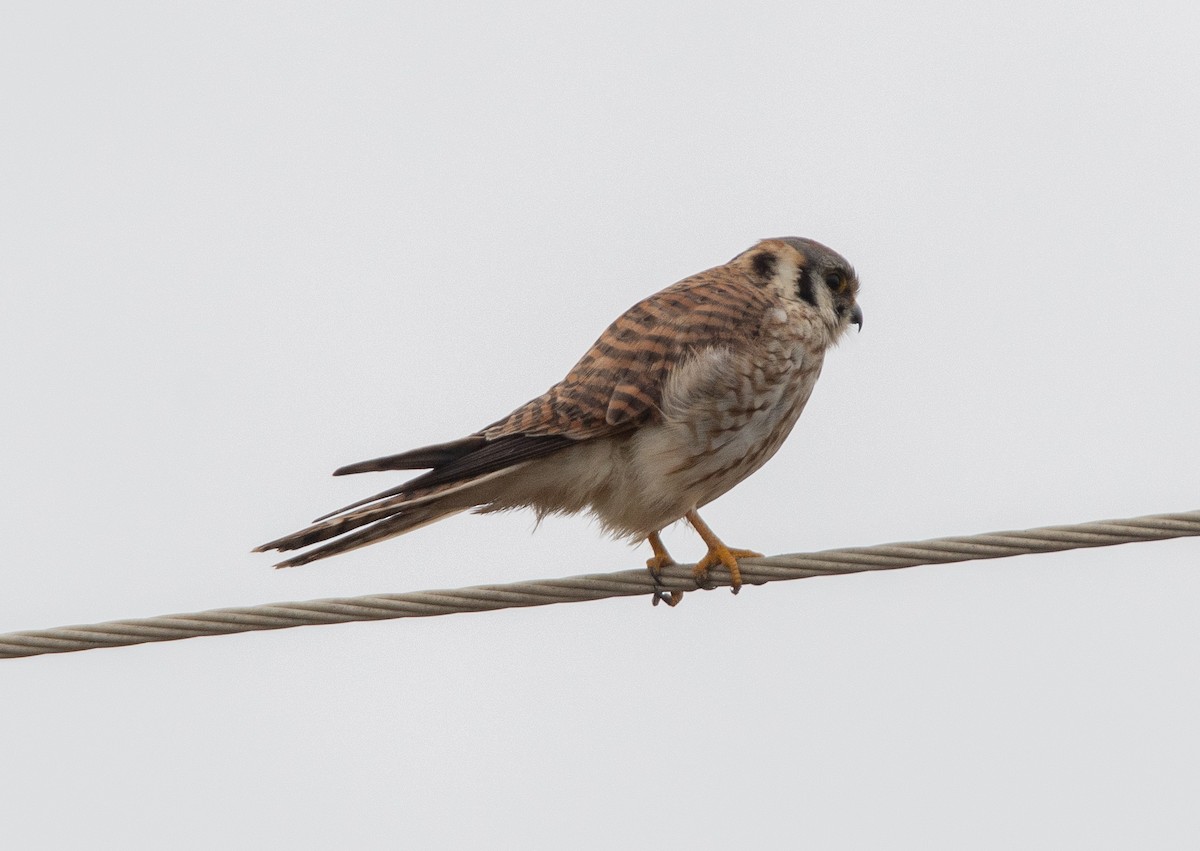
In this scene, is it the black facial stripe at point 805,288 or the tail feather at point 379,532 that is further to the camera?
the black facial stripe at point 805,288

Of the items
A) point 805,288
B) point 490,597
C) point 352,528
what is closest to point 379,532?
point 352,528

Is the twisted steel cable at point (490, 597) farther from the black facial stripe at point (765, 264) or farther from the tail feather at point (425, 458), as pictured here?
the black facial stripe at point (765, 264)

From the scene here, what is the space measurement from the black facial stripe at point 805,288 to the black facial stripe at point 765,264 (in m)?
0.10

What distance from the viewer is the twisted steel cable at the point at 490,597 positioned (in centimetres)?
350

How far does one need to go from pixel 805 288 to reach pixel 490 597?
6.79ft

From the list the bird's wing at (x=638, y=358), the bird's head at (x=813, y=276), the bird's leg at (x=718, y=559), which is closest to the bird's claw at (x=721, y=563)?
the bird's leg at (x=718, y=559)

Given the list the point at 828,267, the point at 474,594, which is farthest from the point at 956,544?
the point at 828,267

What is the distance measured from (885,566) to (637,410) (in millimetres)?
1237

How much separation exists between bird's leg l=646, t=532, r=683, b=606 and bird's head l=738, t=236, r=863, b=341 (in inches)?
36.5

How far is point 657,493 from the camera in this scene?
15.7 ft

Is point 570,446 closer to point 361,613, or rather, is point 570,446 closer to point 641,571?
point 641,571

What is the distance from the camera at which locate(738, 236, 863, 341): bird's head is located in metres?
5.37

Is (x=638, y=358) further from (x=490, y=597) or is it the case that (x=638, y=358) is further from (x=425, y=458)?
(x=490, y=597)

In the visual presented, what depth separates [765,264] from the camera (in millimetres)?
5527
